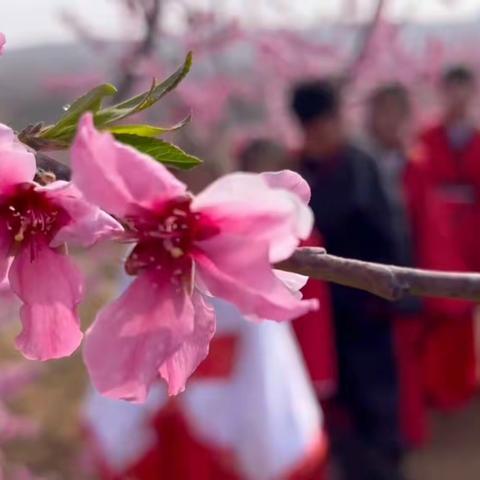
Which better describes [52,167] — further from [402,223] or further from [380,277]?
[402,223]

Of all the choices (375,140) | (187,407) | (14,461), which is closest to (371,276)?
(187,407)

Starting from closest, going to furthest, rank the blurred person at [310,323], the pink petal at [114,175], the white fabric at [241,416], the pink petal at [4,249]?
1. the pink petal at [114,175]
2. the pink petal at [4,249]
3. the white fabric at [241,416]
4. the blurred person at [310,323]

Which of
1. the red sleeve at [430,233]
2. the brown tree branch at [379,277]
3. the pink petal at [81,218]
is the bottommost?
the red sleeve at [430,233]

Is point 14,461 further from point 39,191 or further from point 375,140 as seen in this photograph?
point 39,191

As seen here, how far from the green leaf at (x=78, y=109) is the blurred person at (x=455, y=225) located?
3072mm

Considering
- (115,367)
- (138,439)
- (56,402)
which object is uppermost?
(115,367)

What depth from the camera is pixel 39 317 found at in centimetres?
74

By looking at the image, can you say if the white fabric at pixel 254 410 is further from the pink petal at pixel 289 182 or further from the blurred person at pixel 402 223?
the pink petal at pixel 289 182

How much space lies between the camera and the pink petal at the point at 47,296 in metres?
0.72

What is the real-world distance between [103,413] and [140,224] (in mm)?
2281

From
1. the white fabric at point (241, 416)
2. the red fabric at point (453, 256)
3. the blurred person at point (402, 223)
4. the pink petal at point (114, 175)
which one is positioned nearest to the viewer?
the pink petal at point (114, 175)

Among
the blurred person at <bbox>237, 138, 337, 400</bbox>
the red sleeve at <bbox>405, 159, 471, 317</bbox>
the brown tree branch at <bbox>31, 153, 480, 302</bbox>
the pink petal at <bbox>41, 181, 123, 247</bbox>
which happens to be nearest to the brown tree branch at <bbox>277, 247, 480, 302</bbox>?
the brown tree branch at <bbox>31, 153, 480, 302</bbox>

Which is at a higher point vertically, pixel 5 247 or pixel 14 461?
pixel 5 247

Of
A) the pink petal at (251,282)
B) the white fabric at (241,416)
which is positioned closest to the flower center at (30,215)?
the pink petal at (251,282)
